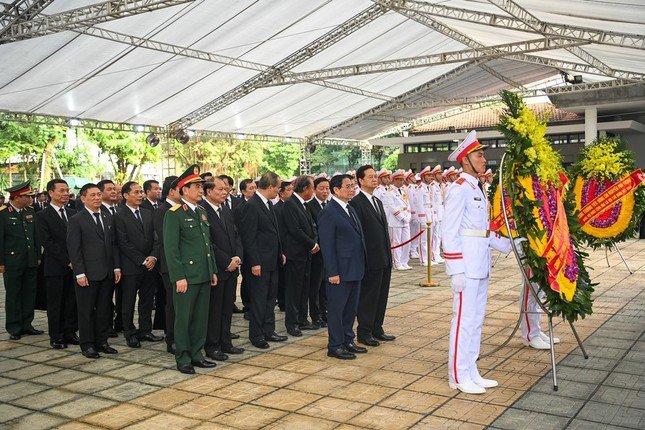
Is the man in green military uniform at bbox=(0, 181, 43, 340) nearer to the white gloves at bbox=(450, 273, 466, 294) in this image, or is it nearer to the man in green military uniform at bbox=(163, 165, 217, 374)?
the man in green military uniform at bbox=(163, 165, 217, 374)

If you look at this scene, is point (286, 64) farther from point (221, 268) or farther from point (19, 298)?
point (221, 268)

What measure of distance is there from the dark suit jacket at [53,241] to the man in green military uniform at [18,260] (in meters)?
0.60

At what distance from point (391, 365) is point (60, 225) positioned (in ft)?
12.1

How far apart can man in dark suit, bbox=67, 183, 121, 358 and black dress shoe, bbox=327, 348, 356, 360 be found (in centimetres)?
206

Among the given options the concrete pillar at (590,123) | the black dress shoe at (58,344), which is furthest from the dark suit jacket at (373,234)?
the concrete pillar at (590,123)

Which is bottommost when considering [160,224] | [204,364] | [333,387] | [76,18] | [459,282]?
[333,387]

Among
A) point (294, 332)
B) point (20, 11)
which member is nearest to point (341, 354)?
point (294, 332)

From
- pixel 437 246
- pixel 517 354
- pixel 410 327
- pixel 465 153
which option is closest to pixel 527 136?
pixel 465 153

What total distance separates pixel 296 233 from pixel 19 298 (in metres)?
3.09

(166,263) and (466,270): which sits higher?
(166,263)

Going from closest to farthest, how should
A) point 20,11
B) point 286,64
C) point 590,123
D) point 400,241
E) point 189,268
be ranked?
point 189,268, point 20,11, point 400,241, point 286,64, point 590,123

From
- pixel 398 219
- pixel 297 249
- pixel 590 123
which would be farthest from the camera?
pixel 590 123

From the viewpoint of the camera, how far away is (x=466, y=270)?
15.4 ft

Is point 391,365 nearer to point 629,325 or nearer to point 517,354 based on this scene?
point 517,354
